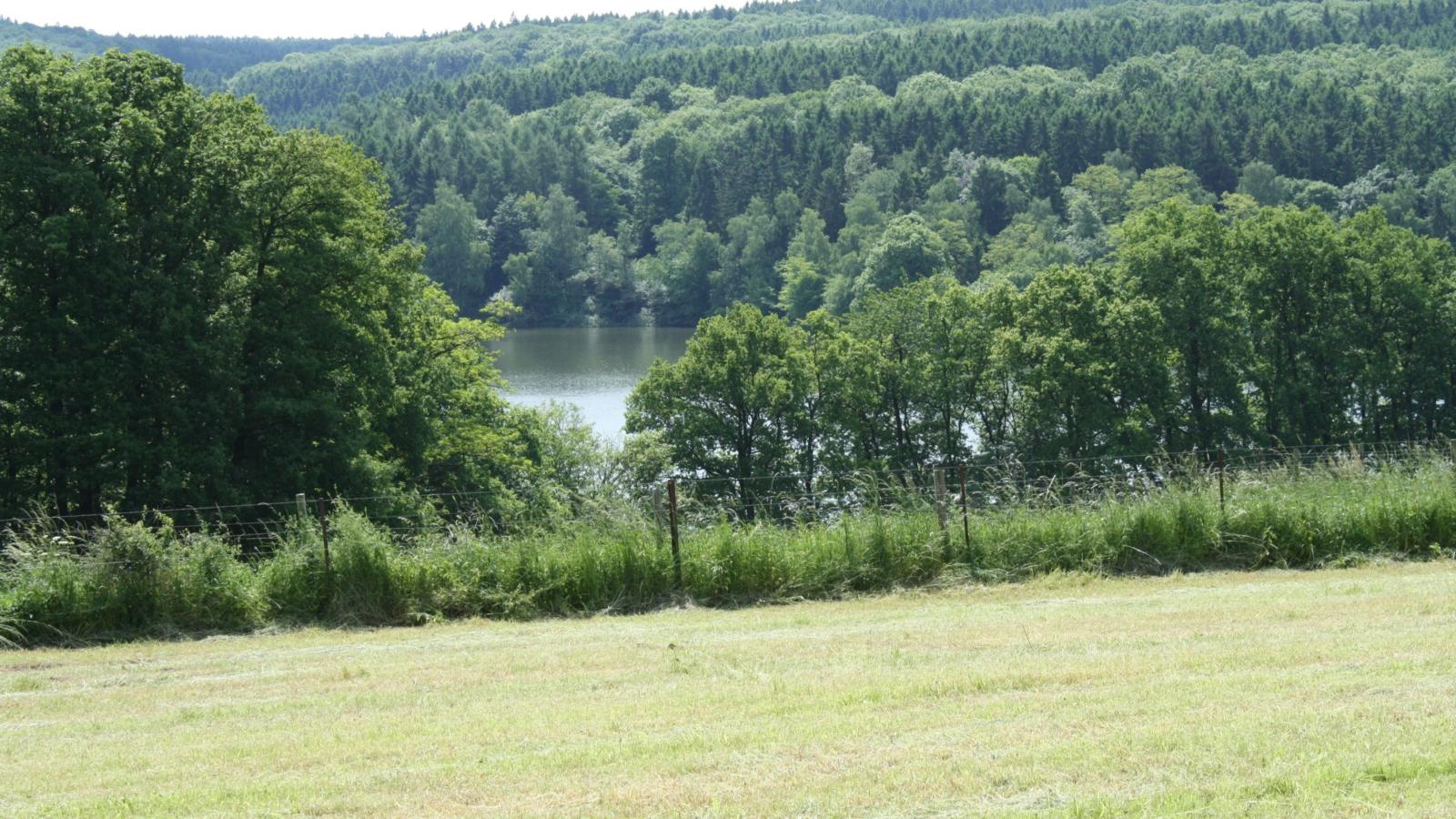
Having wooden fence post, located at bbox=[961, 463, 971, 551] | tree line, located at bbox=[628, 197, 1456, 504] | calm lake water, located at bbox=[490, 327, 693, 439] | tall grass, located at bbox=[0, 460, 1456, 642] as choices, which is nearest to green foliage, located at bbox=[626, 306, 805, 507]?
tree line, located at bbox=[628, 197, 1456, 504]

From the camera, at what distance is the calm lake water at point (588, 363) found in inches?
3027

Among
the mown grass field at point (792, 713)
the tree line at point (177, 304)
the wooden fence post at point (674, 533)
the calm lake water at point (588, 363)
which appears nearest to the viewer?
the mown grass field at point (792, 713)

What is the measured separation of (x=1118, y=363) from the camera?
50.2 metres

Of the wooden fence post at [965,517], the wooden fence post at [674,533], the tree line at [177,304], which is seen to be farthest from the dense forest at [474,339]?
the wooden fence post at [965,517]

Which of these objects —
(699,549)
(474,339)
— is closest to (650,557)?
(699,549)

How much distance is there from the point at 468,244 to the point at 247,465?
393ft

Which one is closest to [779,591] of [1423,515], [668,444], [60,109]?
[1423,515]

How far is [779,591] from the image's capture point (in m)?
15.1

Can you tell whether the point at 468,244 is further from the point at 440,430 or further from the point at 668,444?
the point at 440,430

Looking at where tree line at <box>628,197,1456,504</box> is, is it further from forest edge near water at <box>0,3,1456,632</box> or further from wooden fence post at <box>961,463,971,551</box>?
wooden fence post at <box>961,463,971,551</box>

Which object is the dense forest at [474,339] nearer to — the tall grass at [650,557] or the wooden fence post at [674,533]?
the tall grass at [650,557]

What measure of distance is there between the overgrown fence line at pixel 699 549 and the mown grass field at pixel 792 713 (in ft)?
2.63

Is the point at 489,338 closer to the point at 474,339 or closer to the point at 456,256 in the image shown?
the point at 474,339

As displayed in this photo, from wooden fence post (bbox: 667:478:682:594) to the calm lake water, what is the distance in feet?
131
